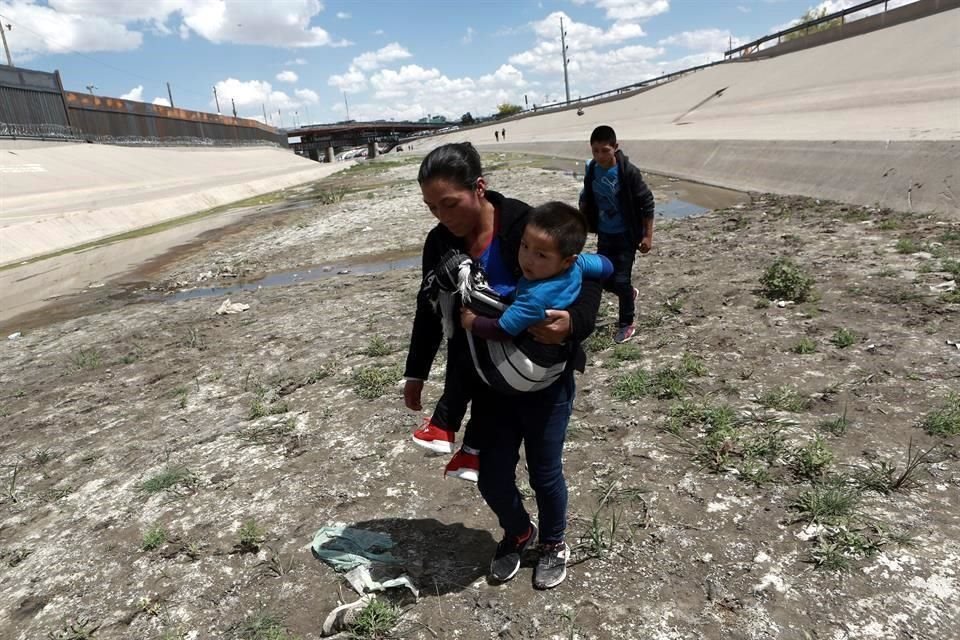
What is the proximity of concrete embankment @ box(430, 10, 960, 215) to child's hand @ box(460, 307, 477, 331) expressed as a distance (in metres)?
9.20

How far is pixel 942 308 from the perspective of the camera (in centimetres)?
504

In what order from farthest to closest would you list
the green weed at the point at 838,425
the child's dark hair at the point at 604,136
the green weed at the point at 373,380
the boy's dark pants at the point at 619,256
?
the green weed at the point at 373,380
the boy's dark pants at the point at 619,256
the child's dark hair at the point at 604,136
the green weed at the point at 838,425

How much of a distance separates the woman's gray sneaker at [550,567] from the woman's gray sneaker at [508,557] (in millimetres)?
96

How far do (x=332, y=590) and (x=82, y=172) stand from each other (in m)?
35.5

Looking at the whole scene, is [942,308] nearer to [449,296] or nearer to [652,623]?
[652,623]

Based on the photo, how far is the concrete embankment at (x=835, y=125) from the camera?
9.42 meters

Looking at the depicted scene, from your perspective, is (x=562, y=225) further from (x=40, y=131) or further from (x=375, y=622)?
(x=40, y=131)

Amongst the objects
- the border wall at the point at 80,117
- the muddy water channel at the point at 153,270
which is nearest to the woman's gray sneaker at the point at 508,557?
the muddy water channel at the point at 153,270

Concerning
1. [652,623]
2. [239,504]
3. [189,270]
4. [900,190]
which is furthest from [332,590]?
[189,270]

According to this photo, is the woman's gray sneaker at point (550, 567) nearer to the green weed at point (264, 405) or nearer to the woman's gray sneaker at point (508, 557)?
the woman's gray sneaker at point (508, 557)

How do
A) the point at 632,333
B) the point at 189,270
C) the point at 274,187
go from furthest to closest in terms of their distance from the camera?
1. the point at 274,187
2. the point at 189,270
3. the point at 632,333

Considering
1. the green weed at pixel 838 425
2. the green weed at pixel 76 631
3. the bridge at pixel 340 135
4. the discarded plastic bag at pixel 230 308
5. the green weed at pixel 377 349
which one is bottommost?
the green weed at pixel 76 631

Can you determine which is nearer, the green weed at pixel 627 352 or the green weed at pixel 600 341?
the green weed at pixel 627 352

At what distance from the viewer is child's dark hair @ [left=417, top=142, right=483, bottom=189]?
206 cm
